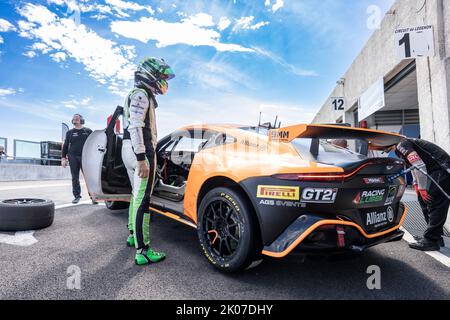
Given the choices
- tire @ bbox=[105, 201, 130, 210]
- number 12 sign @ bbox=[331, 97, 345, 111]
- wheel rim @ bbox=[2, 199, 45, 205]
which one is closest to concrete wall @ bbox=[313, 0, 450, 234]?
number 12 sign @ bbox=[331, 97, 345, 111]

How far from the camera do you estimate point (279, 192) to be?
198 centimetres

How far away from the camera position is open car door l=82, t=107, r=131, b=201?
3291 millimetres

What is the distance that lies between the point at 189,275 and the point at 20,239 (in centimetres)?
224

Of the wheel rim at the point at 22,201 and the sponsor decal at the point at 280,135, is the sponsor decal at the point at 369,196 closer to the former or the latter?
the sponsor decal at the point at 280,135

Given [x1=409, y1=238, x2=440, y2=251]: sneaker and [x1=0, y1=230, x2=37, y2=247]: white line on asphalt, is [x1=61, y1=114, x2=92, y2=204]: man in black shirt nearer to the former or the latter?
[x1=0, y1=230, x2=37, y2=247]: white line on asphalt

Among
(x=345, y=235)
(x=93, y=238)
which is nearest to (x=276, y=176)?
(x=345, y=235)

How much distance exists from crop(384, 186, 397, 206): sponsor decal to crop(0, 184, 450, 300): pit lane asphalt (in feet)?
2.05

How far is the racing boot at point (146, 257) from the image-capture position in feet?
8.27

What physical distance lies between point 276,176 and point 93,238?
8.00ft

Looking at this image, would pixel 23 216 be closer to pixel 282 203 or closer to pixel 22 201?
pixel 22 201

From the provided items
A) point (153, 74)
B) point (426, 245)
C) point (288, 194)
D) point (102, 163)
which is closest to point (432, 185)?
point (426, 245)

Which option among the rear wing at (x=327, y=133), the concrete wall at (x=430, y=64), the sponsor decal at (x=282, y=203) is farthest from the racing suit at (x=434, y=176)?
the sponsor decal at (x=282, y=203)

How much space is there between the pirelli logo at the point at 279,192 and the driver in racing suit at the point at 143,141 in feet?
3.92
